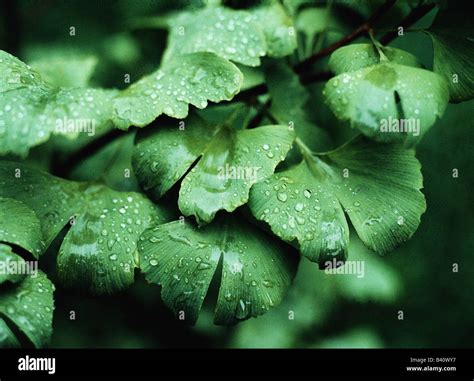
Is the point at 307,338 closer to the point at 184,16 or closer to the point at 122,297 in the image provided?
the point at 122,297

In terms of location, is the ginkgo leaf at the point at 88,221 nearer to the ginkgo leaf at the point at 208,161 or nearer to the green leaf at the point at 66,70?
the ginkgo leaf at the point at 208,161

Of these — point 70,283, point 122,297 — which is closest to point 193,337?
point 122,297

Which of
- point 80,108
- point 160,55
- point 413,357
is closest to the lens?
point 80,108

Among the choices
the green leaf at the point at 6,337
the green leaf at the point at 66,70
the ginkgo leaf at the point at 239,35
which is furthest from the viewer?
the green leaf at the point at 66,70

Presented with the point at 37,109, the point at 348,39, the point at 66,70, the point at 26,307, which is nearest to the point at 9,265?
the point at 26,307

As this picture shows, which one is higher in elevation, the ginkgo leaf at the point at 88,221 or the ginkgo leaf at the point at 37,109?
the ginkgo leaf at the point at 37,109

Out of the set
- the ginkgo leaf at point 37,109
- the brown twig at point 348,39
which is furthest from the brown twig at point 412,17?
the ginkgo leaf at point 37,109

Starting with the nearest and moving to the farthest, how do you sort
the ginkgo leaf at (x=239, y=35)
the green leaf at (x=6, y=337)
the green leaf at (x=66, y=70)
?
1. the green leaf at (x=6, y=337)
2. the ginkgo leaf at (x=239, y=35)
3. the green leaf at (x=66, y=70)

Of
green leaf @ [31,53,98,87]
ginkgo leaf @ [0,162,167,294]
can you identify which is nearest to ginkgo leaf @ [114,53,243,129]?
ginkgo leaf @ [0,162,167,294]
